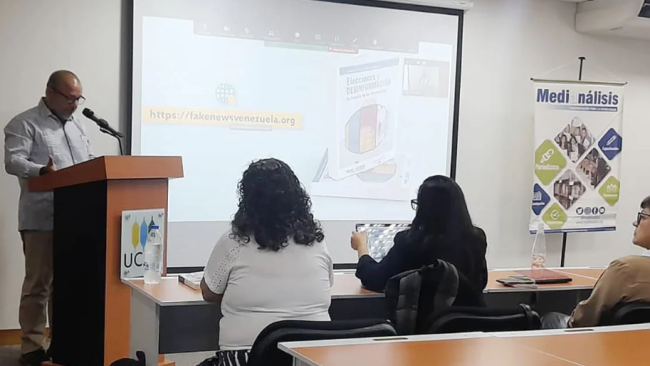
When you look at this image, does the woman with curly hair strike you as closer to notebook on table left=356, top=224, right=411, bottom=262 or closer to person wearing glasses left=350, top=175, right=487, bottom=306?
person wearing glasses left=350, top=175, right=487, bottom=306

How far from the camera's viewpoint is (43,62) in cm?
420

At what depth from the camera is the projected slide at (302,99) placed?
4.43m

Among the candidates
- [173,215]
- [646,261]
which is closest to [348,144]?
[173,215]

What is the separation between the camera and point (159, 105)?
4398 millimetres

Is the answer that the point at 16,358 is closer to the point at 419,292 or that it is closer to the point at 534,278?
the point at 419,292

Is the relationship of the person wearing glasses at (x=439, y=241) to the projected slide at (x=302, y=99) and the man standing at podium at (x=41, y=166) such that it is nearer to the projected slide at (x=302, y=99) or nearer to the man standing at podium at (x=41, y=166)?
the man standing at podium at (x=41, y=166)

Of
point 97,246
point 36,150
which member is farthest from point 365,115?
→ point 97,246

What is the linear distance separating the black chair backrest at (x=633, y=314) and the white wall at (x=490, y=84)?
302 centimetres

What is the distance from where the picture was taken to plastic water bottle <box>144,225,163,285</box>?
9.33ft

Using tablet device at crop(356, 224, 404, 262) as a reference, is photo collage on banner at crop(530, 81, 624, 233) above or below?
above

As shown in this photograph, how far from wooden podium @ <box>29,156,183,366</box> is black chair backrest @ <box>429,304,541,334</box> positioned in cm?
139

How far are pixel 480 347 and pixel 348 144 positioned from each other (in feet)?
10.5

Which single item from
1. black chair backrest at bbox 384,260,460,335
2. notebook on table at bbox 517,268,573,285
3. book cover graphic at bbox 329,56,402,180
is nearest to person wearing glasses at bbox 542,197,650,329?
black chair backrest at bbox 384,260,460,335

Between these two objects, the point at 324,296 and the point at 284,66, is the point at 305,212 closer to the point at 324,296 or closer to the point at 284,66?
the point at 324,296
